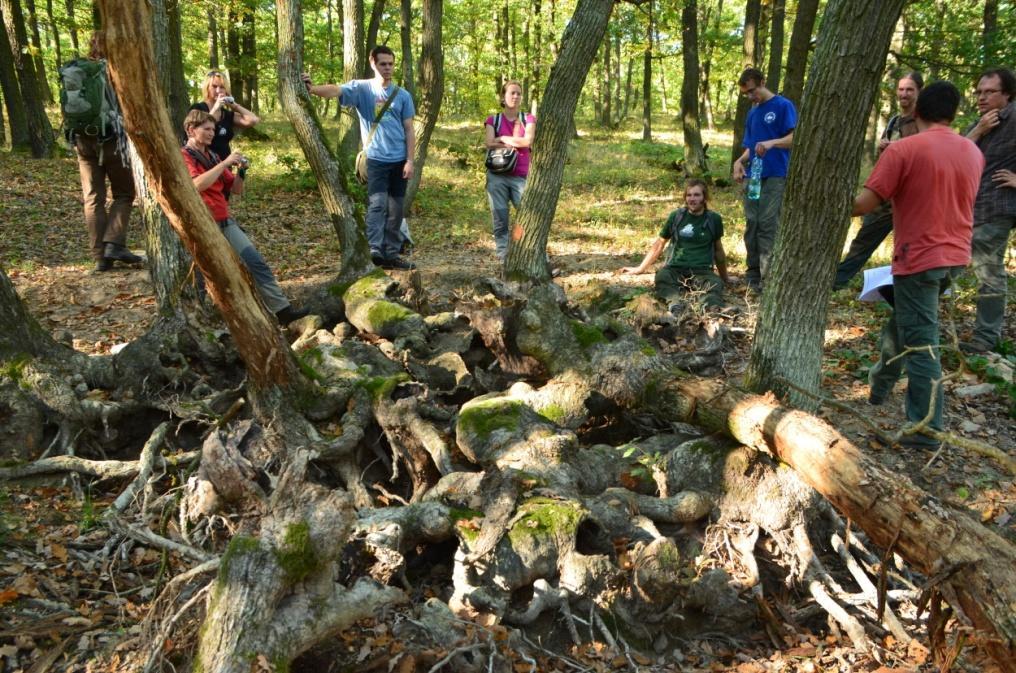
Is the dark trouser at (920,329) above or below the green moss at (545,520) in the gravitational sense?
above

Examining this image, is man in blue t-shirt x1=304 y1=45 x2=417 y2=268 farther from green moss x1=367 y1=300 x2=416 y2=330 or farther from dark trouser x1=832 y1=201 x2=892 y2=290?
dark trouser x1=832 y1=201 x2=892 y2=290

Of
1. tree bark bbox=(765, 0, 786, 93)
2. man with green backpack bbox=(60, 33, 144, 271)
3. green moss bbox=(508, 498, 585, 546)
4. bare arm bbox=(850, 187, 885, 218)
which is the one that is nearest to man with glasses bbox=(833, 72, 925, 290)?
bare arm bbox=(850, 187, 885, 218)

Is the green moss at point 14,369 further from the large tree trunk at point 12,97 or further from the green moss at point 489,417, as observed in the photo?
the large tree trunk at point 12,97

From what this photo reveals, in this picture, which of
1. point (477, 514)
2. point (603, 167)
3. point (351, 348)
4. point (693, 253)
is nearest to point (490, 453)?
point (477, 514)

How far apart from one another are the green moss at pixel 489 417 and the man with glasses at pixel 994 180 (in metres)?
4.61

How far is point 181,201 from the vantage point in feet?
12.9

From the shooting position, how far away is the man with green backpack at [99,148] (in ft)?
23.5

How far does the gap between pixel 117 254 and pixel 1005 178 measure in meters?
9.30

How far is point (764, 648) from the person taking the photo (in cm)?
381

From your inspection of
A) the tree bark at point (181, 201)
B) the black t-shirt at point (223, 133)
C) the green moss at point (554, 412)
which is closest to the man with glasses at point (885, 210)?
the green moss at point (554, 412)

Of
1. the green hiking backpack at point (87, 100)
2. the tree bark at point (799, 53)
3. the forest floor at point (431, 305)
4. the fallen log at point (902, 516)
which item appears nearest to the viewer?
the fallen log at point (902, 516)

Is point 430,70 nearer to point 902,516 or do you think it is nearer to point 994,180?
point 994,180

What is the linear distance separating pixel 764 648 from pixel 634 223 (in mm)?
9733

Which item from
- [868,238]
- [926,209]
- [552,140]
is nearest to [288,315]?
[552,140]
